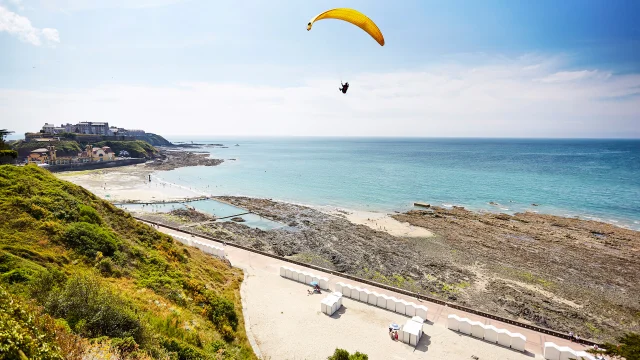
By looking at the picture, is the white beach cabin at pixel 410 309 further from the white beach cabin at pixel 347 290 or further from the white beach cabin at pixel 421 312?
the white beach cabin at pixel 347 290

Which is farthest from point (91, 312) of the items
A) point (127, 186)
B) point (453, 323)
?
point (127, 186)

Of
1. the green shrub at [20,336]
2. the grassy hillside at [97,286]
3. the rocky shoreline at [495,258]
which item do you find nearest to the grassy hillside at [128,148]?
the rocky shoreline at [495,258]

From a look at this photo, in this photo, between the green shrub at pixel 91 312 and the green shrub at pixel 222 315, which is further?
the green shrub at pixel 222 315

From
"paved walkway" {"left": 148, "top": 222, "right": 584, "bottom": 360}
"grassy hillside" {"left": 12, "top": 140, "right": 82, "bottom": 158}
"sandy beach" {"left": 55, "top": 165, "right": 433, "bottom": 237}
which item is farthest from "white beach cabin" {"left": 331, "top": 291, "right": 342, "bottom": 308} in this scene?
"grassy hillside" {"left": 12, "top": 140, "right": 82, "bottom": 158}

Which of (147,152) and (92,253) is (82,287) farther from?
(147,152)

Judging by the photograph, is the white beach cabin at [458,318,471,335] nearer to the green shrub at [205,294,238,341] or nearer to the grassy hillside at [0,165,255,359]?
the grassy hillside at [0,165,255,359]
